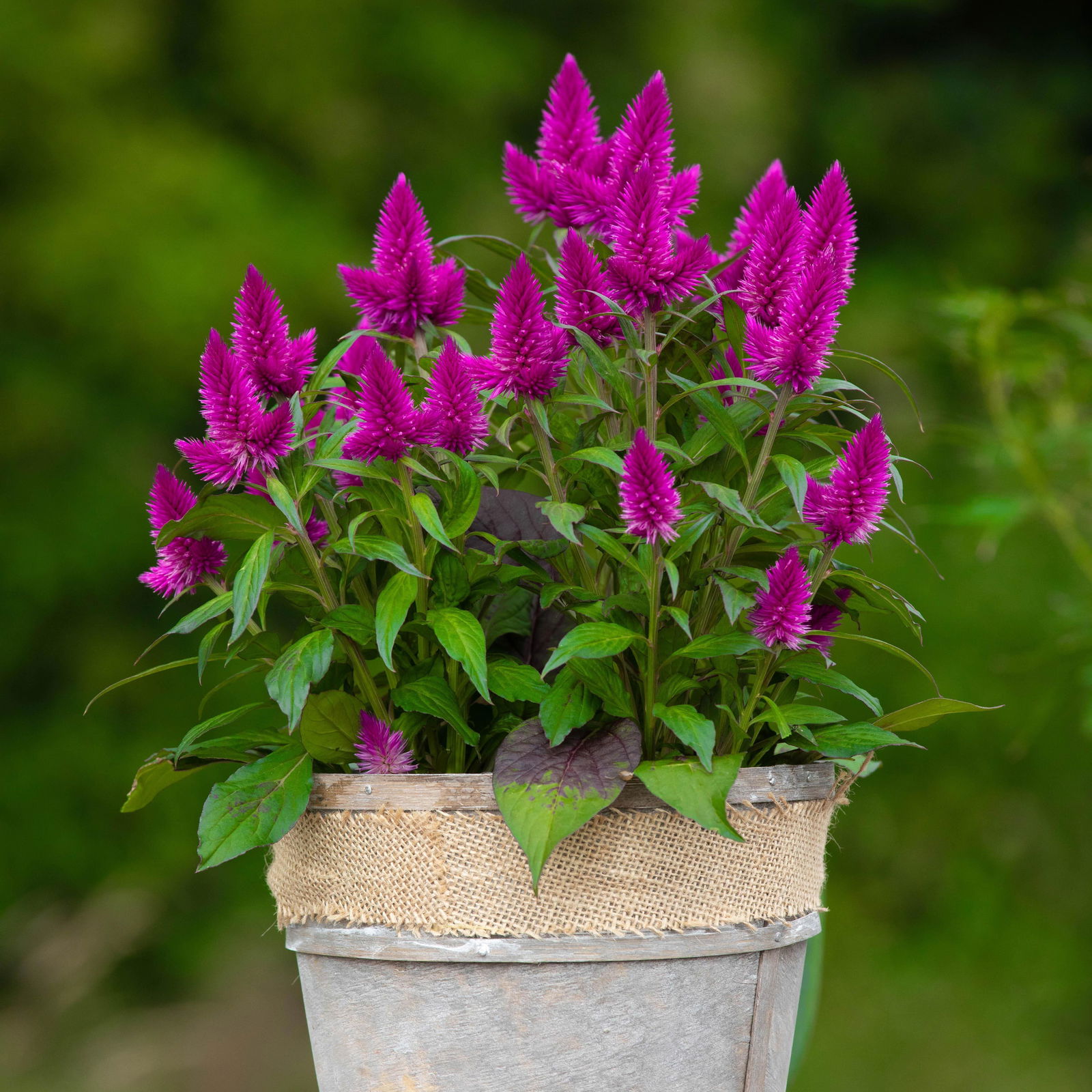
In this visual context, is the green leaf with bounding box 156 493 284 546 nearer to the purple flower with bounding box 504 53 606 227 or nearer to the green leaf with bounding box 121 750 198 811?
the green leaf with bounding box 121 750 198 811

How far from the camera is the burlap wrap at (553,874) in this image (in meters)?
0.82

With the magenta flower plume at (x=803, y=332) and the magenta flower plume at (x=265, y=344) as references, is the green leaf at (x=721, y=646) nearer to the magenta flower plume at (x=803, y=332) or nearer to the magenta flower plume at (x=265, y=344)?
the magenta flower plume at (x=803, y=332)

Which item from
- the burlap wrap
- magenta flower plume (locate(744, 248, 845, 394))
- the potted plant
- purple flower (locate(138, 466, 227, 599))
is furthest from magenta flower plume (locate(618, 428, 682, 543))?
purple flower (locate(138, 466, 227, 599))

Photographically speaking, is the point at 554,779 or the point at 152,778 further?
the point at 152,778

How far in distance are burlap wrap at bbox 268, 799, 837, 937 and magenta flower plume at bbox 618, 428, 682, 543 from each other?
214 millimetres

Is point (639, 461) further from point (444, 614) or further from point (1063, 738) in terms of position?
point (1063, 738)

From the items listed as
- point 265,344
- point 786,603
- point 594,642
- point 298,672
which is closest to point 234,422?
point 265,344

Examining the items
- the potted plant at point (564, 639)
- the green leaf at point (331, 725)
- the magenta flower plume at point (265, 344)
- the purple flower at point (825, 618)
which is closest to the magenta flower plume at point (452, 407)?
the potted plant at point (564, 639)

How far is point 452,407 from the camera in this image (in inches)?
31.5

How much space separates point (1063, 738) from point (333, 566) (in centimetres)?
286

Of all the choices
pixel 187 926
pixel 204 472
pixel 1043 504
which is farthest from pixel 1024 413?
pixel 187 926

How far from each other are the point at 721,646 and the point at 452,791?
211 mm

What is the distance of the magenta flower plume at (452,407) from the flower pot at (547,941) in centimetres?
23

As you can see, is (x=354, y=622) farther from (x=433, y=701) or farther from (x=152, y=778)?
(x=152, y=778)
